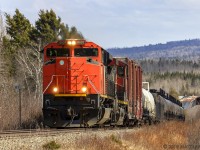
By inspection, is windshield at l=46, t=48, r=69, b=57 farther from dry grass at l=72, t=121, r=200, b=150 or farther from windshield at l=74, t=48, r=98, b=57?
dry grass at l=72, t=121, r=200, b=150

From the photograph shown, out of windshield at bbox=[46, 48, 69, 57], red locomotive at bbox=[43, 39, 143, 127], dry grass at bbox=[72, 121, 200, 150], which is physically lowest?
dry grass at bbox=[72, 121, 200, 150]

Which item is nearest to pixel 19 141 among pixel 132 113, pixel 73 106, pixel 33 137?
pixel 33 137

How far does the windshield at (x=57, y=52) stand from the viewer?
20797 millimetres

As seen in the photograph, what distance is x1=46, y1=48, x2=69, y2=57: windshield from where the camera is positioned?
20.8 meters

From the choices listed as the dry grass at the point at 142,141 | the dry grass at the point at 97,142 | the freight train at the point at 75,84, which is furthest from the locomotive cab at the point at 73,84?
the dry grass at the point at 142,141

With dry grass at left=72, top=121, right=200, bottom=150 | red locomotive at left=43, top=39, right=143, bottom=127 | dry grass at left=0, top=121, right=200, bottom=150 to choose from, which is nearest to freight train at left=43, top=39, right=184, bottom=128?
red locomotive at left=43, top=39, right=143, bottom=127

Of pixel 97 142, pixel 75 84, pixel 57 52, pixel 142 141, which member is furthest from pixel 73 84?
pixel 97 142

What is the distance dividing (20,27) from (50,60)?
34026mm

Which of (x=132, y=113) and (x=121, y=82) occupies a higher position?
(x=121, y=82)

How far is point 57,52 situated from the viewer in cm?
2091

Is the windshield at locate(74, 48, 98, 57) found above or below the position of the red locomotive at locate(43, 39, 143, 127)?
above

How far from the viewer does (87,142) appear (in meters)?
15.6

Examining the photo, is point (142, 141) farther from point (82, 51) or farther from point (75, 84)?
point (82, 51)

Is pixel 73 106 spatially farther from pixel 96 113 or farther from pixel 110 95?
pixel 110 95
